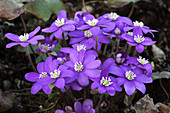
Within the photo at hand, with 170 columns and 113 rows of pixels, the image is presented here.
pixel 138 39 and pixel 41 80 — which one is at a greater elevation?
pixel 138 39

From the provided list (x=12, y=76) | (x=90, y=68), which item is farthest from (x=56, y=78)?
(x=12, y=76)

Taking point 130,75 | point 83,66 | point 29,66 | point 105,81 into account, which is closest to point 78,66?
point 83,66

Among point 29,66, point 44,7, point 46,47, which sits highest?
point 44,7

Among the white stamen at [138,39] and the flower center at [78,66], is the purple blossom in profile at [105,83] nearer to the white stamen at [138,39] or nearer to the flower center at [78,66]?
the flower center at [78,66]

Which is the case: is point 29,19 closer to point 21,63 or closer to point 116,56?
point 21,63

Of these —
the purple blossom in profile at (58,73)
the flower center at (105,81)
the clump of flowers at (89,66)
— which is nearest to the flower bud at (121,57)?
the clump of flowers at (89,66)

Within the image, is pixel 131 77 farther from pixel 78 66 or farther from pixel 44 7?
pixel 44 7
